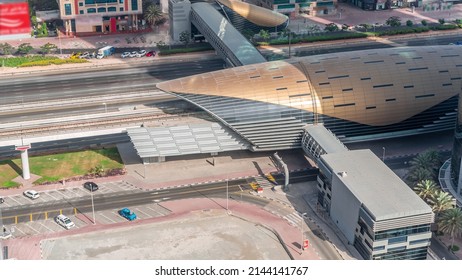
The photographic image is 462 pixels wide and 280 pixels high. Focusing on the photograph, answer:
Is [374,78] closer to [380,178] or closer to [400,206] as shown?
[380,178]

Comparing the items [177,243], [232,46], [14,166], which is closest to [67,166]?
[14,166]

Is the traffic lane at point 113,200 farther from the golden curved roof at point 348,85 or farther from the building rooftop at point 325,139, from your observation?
the golden curved roof at point 348,85

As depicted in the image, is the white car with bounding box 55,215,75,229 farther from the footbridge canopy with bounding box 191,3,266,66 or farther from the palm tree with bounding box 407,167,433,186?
the footbridge canopy with bounding box 191,3,266,66

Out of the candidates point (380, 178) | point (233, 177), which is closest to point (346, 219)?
point (380, 178)

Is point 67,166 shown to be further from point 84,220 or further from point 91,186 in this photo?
point 84,220

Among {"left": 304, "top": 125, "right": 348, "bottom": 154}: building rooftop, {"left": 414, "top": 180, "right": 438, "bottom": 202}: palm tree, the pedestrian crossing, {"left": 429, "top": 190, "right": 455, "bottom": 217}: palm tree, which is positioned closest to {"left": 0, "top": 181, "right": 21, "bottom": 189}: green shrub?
the pedestrian crossing

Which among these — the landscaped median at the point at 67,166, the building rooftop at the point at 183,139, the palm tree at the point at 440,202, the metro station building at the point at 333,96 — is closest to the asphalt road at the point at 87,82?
the landscaped median at the point at 67,166
